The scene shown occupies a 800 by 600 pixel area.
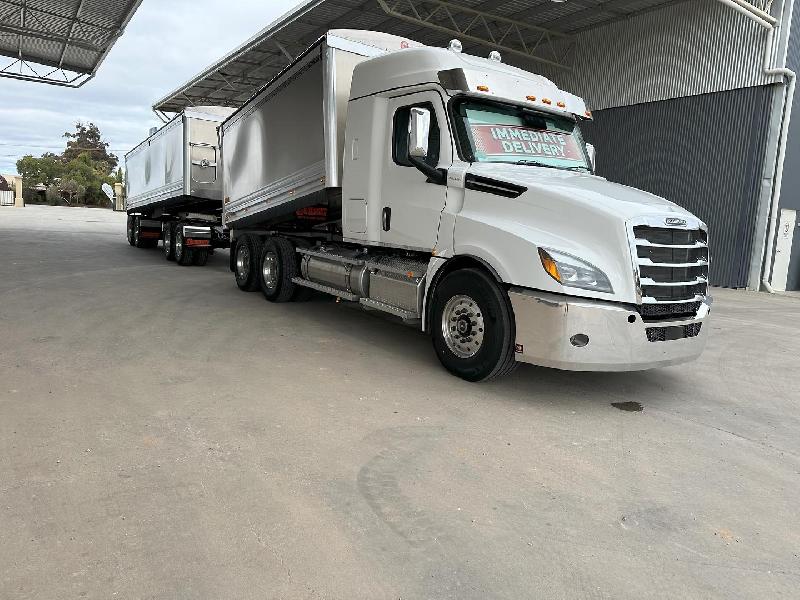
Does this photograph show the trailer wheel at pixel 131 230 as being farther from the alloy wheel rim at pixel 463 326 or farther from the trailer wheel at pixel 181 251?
the alloy wheel rim at pixel 463 326

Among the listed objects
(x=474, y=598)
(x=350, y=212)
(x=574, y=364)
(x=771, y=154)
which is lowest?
(x=474, y=598)

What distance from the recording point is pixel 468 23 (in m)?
18.4

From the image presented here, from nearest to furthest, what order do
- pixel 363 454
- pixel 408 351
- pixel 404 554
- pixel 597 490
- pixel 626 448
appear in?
pixel 404 554
pixel 597 490
pixel 363 454
pixel 626 448
pixel 408 351

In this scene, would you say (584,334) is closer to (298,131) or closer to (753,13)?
(298,131)

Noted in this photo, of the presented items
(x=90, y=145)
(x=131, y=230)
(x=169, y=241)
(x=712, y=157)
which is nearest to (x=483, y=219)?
A: (x=169, y=241)

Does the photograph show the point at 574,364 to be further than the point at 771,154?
No

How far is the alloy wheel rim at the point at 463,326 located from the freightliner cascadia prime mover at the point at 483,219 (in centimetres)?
1

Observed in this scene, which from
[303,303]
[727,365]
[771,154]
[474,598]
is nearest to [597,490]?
[474,598]

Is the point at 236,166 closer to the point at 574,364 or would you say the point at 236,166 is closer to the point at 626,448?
the point at 574,364

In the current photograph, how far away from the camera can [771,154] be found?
14781 millimetres

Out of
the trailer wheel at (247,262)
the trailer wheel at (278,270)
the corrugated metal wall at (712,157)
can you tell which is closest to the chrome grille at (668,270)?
the trailer wheel at (278,270)

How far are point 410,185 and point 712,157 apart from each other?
13.0 meters

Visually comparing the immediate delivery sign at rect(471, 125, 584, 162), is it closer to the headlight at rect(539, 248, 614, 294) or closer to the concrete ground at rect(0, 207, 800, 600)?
the headlight at rect(539, 248, 614, 294)

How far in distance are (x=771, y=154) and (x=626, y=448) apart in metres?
13.7
